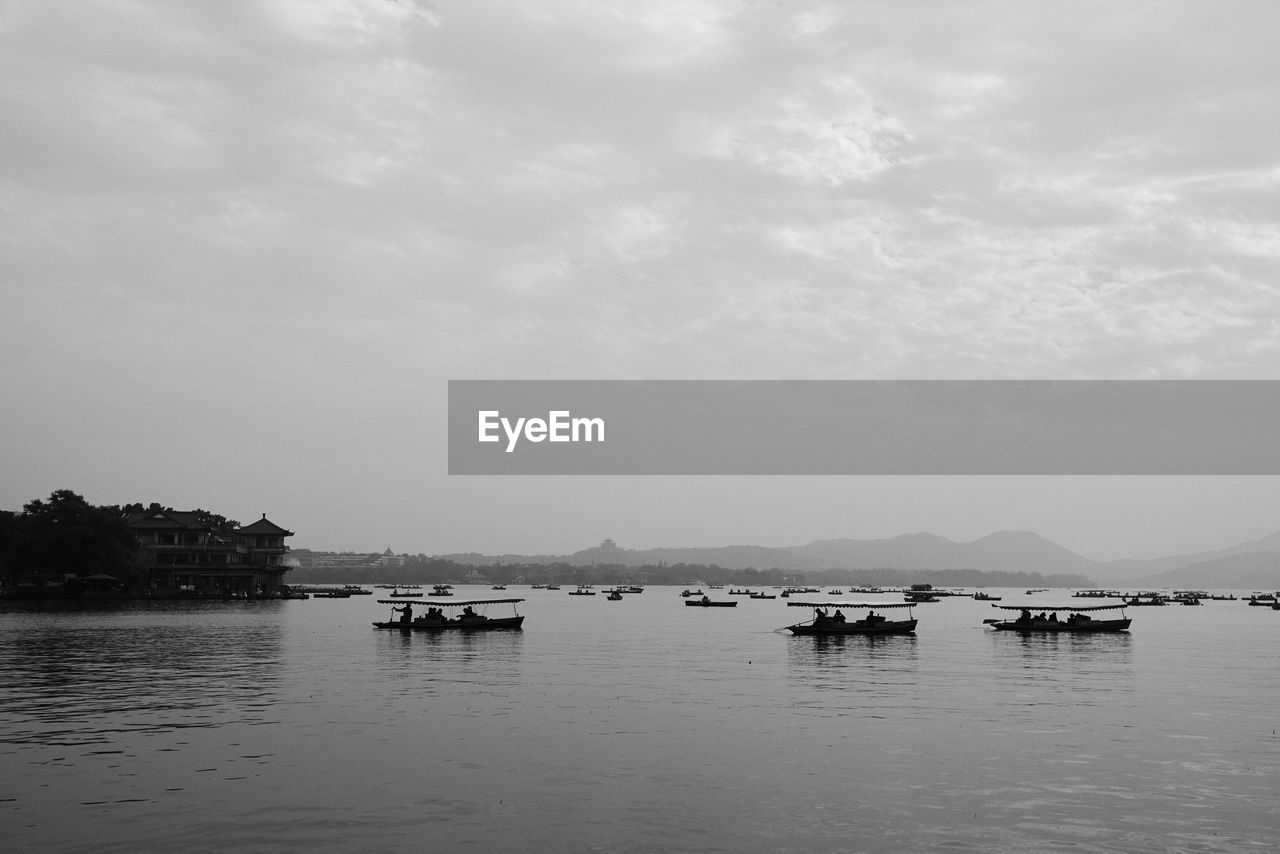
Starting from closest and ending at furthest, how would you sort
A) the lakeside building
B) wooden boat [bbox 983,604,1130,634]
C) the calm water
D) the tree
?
the calm water, wooden boat [bbox 983,604,1130,634], the tree, the lakeside building

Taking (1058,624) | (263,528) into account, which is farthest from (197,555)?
(1058,624)

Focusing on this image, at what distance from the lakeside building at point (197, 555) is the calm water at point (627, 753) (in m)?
91.0

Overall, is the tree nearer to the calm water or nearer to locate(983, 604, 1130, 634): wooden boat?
the calm water

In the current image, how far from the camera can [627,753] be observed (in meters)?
33.4

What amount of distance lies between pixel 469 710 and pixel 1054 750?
23.3m

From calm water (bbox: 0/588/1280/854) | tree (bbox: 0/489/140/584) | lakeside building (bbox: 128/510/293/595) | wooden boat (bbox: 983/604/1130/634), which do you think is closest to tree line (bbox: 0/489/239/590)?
tree (bbox: 0/489/140/584)

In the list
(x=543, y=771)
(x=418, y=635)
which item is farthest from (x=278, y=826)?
(x=418, y=635)

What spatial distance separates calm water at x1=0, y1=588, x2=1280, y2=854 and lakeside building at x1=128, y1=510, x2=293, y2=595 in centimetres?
9096

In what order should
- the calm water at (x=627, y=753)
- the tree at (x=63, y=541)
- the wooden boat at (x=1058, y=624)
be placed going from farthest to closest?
the tree at (x=63, y=541) < the wooden boat at (x=1058, y=624) < the calm water at (x=627, y=753)

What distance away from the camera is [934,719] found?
41531mm

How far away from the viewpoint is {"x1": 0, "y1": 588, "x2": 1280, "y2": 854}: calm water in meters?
23.9

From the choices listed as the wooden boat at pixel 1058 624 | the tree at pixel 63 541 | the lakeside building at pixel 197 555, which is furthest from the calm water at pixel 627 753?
the lakeside building at pixel 197 555

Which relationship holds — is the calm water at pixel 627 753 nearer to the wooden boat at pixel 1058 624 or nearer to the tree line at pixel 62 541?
the wooden boat at pixel 1058 624

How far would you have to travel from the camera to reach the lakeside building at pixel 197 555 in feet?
501
